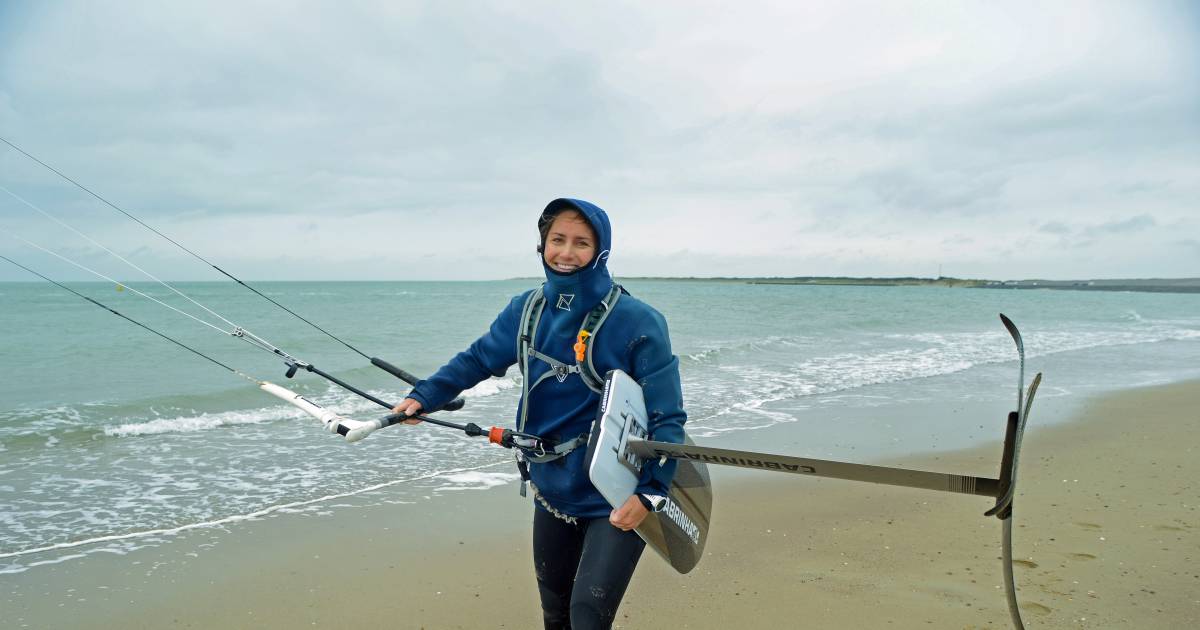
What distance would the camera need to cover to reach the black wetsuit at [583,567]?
95.0 inches

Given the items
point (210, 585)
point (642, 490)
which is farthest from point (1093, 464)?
point (210, 585)

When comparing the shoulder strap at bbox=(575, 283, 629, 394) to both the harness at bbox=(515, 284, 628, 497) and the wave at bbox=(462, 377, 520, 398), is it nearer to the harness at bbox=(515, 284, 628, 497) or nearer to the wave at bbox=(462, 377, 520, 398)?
the harness at bbox=(515, 284, 628, 497)

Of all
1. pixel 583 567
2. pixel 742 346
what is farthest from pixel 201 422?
pixel 742 346

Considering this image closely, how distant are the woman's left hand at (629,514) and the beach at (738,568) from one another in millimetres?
1992

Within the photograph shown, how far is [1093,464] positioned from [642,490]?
7257 mm

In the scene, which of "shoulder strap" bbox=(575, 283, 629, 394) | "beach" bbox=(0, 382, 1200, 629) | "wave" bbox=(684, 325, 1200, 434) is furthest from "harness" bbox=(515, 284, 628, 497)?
"wave" bbox=(684, 325, 1200, 434)

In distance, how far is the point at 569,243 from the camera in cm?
262

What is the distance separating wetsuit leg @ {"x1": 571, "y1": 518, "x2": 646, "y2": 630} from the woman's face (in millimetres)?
931

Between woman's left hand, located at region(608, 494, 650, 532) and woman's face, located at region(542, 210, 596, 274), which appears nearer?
woman's left hand, located at region(608, 494, 650, 532)

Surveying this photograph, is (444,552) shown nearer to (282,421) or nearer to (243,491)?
(243,491)

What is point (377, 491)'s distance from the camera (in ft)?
23.0

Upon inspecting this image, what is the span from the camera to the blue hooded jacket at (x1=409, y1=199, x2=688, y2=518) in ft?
8.23

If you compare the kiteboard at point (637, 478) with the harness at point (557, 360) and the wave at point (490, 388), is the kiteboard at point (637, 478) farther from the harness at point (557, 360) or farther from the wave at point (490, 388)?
the wave at point (490, 388)

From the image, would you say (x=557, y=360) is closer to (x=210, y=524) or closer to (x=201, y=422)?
(x=210, y=524)
